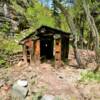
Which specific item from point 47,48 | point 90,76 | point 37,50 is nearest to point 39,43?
point 37,50

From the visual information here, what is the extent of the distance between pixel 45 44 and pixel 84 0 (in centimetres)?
423

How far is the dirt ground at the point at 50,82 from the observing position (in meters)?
13.1

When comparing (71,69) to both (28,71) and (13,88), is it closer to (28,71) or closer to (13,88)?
(28,71)

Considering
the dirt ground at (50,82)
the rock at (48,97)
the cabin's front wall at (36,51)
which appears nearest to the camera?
the rock at (48,97)

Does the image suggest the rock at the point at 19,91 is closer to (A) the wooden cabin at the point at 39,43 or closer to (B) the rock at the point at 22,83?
(B) the rock at the point at 22,83

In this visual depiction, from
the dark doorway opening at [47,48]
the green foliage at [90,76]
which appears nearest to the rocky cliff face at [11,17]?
the dark doorway opening at [47,48]

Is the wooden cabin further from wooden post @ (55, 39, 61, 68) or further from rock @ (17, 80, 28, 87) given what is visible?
rock @ (17, 80, 28, 87)

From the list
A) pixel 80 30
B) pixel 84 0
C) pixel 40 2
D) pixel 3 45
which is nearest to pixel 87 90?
pixel 84 0

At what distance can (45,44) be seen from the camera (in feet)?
61.7

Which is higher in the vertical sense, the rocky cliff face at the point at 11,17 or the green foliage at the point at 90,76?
the rocky cliff face at the point at 11,17

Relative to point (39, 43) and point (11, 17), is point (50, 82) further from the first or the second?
point (11, 17)

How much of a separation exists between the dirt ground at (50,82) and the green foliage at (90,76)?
258 mm

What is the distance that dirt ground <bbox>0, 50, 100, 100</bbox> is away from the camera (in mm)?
13141

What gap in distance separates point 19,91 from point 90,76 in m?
3.89
